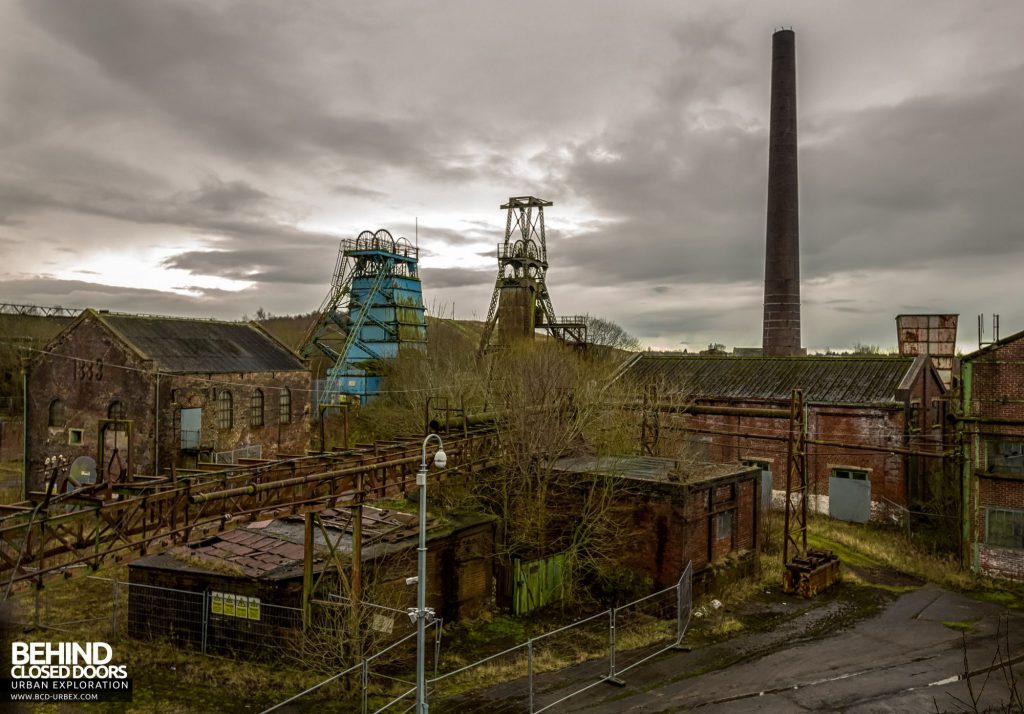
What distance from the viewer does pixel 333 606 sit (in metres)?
13.8

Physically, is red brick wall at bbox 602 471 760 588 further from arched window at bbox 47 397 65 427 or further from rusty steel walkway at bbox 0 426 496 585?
arched window at bbox 47 397 65 427

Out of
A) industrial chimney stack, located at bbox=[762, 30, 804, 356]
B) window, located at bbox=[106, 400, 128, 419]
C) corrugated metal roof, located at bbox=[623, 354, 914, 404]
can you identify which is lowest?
window, located at bbox=[106, 400, 128, 419]

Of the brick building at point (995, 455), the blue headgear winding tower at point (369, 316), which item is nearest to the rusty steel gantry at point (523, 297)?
the blue headgear winding tower at point (369, 316)

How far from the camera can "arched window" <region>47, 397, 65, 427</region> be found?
28891 millimetres

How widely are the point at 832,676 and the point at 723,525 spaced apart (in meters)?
6.12

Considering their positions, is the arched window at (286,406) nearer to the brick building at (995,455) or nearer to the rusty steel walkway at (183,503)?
the rusty steel walkway at (183,503)

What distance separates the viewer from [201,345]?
100ft

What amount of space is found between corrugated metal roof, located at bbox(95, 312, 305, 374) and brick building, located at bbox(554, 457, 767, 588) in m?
17.3

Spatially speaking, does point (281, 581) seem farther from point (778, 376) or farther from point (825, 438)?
point (778, 376)

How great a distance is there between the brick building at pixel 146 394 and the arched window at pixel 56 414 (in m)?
0.04

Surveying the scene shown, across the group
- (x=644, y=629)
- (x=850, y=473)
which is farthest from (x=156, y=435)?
(x=850, y=473)

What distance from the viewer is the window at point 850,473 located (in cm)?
2696

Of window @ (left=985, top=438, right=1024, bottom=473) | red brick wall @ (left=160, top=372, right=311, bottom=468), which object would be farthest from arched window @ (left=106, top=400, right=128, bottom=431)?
window @ (left=985, top=438, right=1024, bottom=473)

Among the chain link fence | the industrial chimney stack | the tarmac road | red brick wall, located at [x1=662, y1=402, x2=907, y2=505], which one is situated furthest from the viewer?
the industrial chimney stack
